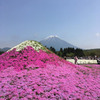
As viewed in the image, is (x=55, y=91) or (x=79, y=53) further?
(x=79, y=53)

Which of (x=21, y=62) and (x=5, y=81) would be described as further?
(x=21, y=62)

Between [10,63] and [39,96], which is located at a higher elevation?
[10,63]

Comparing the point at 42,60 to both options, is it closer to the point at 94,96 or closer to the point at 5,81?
the point at 5,81

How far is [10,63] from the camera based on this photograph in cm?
1347

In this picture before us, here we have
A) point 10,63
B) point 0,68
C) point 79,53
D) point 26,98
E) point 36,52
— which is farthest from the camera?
point 79,53

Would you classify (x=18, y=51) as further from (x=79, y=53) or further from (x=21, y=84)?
(x=79, y=53)

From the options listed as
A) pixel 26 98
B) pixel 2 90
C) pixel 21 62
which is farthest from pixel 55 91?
pixel 21 62

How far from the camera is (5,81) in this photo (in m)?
8.61

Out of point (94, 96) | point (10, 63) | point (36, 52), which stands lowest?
point (94, 96)

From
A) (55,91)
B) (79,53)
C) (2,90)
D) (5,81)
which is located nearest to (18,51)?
(5,81)

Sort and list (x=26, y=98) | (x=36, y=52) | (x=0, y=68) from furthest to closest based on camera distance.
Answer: (x=36, y=52) < (x=0, y=68) < (x=26, y=98)

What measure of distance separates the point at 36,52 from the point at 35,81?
7856 millimetres

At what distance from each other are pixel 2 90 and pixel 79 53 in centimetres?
6958

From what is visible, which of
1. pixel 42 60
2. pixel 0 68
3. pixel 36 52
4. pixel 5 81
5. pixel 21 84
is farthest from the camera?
pixel 36 52
